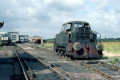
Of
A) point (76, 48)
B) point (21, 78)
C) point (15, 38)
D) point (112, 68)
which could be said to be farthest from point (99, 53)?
point (15, 38)

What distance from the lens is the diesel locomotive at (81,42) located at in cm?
1631

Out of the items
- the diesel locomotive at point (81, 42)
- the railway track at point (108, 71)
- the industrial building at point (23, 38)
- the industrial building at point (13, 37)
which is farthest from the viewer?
the industrial building at point (23, 38)

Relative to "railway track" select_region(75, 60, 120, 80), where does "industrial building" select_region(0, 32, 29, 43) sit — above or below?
above

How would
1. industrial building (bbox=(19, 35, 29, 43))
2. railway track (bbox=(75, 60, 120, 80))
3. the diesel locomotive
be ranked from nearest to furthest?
railway track (bbox=(75, 60, 120, 80)) → the diesel locomotive → industrial building (bbox=(19, 35, 29, 43))

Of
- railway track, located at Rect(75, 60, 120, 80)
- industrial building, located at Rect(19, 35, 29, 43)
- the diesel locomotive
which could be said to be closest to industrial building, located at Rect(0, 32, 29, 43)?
industrial building, located at Rect(19, 35, 29, 43)

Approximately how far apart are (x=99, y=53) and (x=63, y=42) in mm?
3151

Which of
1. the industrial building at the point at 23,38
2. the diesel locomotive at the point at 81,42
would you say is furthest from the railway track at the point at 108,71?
the industrial building at the point at 23,38

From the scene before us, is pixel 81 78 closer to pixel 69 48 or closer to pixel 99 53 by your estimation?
pixel 69 48

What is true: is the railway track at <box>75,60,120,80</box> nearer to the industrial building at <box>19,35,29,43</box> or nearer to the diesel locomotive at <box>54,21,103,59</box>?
the diesel locomotive at <box>54,21,103,59</box>

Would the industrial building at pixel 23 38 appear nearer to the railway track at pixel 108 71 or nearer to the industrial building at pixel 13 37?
the industrial building at pixel 13 37

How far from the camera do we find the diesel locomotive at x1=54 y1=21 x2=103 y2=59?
16.3 m

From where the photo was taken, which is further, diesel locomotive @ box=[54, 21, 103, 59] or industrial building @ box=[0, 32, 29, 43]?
industrial building @ box=[0, 32, 29, 43]

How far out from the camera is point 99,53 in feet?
56.0

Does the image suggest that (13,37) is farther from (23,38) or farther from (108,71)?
(108,71)
